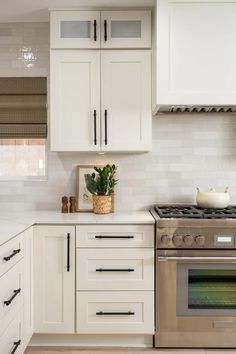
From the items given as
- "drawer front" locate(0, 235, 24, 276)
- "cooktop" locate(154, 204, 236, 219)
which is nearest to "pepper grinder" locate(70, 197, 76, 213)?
"cooktop" locate(154, 204, 236, 219)

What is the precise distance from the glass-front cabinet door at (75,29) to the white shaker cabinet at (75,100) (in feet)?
0.20

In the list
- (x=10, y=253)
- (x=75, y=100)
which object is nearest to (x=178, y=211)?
(x=75, y=100)

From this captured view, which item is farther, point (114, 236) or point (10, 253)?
point (114, 236)

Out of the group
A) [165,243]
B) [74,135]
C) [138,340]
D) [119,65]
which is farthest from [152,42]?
[138,340]

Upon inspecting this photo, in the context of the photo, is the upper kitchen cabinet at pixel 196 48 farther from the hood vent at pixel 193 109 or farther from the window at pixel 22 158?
the window at pixel 22 158

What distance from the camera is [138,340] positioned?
2645 millimetres

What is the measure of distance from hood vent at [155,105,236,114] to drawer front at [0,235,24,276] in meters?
1.40

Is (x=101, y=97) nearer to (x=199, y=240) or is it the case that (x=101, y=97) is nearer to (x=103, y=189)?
(x=103, y=189)

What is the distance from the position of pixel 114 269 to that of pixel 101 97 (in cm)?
128

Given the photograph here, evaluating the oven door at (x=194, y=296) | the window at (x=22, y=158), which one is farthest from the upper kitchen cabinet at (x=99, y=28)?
the oven door at (x=194, y=296)

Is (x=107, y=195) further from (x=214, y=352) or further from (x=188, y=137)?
(x=214, y=352)

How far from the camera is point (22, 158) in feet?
10.6

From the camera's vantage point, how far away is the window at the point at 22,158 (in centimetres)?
321

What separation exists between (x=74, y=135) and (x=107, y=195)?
0.53 m
